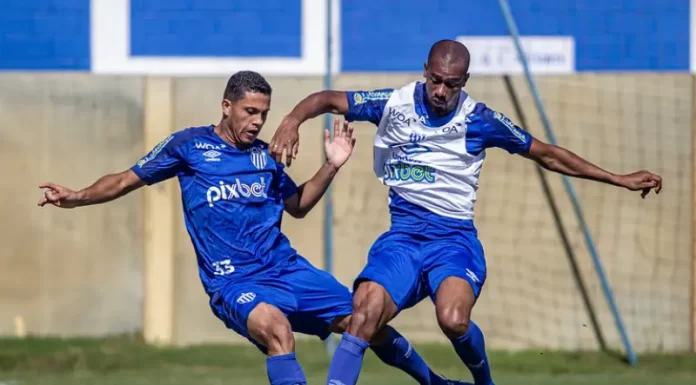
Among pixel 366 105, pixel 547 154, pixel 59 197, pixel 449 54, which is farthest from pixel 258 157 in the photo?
pixel 547 154

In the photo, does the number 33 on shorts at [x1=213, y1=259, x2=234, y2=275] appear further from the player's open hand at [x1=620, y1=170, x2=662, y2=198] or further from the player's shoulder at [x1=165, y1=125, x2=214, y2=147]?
the player's open hand at [x1=620, y1=170, x2=662, y2=198]

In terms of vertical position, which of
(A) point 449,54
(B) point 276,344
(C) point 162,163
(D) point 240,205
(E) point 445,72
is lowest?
(B) point 276,344

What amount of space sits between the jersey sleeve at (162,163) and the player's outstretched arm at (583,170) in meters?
2.04

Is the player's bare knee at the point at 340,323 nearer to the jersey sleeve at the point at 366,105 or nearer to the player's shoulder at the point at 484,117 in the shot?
the jersey sleeve at the point at 366,105

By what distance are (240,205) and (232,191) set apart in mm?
91

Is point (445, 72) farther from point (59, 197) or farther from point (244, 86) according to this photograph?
point (59, 197)

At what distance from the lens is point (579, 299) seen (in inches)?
410

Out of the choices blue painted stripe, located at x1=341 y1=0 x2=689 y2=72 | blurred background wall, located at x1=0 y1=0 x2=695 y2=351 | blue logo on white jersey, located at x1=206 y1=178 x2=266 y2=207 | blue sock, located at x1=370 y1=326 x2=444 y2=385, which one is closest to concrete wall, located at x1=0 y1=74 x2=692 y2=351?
blurred background wall, located at x1=0 y1=0 x2=695 y2=351

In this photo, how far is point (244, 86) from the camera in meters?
6.93

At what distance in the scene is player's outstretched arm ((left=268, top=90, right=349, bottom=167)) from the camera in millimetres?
6457

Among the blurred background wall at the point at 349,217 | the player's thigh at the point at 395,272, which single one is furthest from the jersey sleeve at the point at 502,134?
the blurred background wall at the point at 349,217

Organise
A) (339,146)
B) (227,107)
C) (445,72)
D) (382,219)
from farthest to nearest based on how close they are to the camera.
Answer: (382,219) < (339,146) < (227,107) < (445,72)

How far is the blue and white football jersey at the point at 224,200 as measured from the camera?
22.6 ft

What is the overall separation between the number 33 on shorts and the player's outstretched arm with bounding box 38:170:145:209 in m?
0.68
